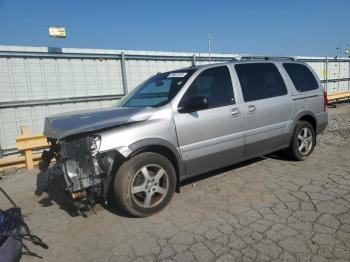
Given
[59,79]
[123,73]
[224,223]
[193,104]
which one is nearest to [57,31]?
[59,79]

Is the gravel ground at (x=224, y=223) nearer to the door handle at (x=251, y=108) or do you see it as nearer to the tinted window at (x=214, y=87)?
the door handle at (x=251, y=108)

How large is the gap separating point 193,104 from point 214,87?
2.20 ft

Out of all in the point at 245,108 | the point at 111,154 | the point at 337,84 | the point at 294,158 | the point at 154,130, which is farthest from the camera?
the point at 337,84

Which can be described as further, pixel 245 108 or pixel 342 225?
pixel 245 108

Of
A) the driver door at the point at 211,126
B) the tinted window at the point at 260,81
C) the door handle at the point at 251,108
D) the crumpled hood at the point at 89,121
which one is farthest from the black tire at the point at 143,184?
the tinted window at the point at 260,81

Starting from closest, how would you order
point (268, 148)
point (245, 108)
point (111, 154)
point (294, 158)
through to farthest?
point (111, 154) < point (245, 108) < point (268, 148) < point (294, 158)

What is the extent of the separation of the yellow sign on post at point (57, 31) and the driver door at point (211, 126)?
4604 mm

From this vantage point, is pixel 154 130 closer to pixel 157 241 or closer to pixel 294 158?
pixel 157 241

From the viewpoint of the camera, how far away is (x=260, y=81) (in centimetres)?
515

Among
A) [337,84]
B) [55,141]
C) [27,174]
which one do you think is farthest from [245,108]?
[337,84]

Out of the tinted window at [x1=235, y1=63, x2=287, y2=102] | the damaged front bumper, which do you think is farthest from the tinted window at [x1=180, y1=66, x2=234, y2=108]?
the damaged front bumper

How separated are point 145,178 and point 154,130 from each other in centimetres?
61

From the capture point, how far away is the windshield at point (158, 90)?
430 cm

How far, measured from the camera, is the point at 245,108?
4.77 metres
